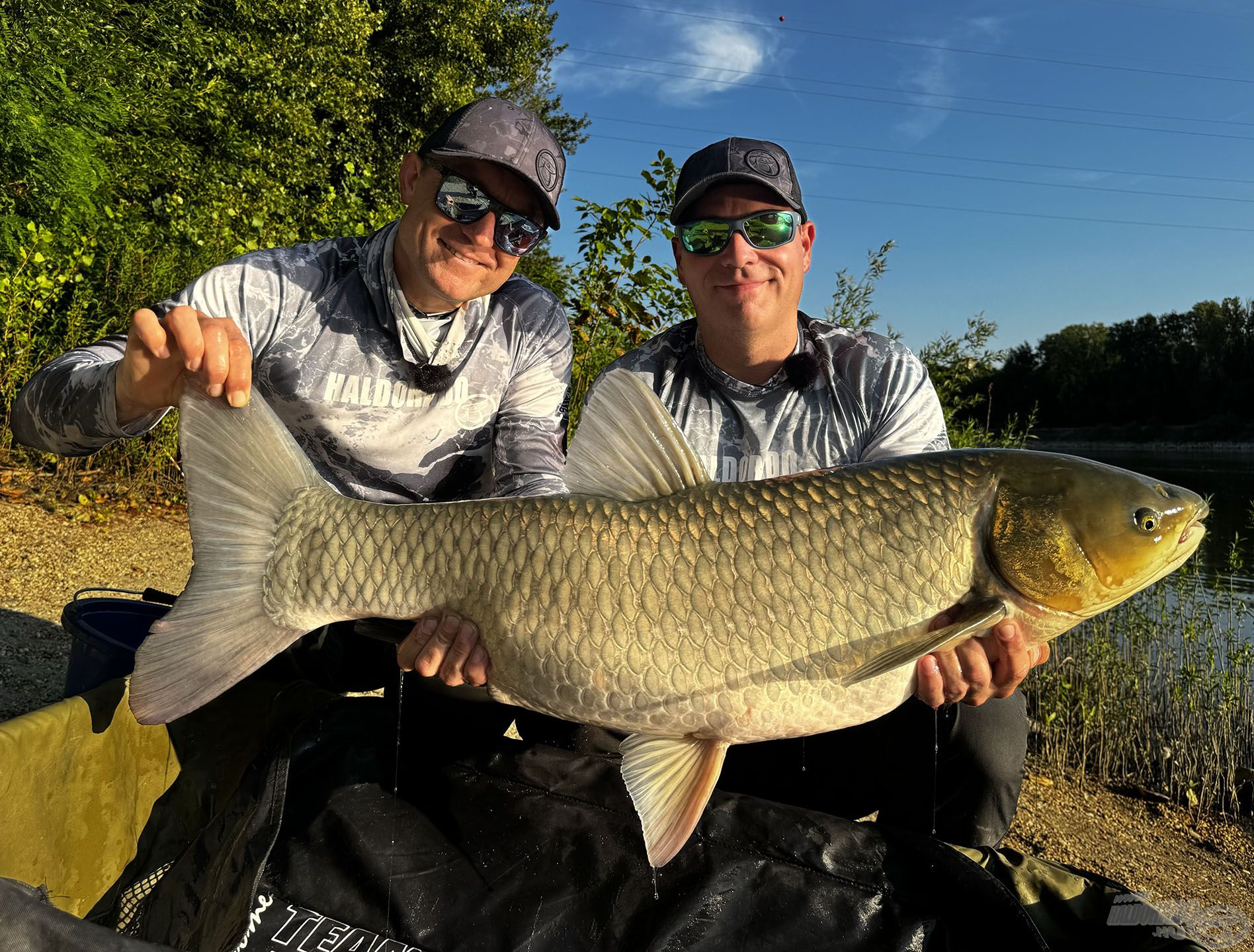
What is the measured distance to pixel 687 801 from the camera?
1.54 m

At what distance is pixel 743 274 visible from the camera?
2350 mm

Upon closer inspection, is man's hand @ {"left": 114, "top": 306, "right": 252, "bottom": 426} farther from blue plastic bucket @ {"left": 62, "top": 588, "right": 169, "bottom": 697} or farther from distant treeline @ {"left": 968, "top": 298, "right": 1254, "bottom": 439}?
distant treeline @ {"left": 968, "top": 298, "right": 1254, "bottom": 439}

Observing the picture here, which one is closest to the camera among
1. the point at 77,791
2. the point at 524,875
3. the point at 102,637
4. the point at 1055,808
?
the point at 524,875

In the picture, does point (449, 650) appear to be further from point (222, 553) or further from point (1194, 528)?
point (1194, 528)

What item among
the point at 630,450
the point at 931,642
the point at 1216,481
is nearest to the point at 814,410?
the point at 630,450

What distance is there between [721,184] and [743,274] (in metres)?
0.29

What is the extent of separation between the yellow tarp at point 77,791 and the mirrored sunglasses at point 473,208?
1.43 meters

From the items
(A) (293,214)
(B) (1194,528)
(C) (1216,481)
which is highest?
(A) (293,214)

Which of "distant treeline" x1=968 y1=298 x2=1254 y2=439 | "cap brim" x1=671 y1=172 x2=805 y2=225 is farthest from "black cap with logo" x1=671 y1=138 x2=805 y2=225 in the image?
"distant treeline" x1=968 y1=298 x2=1254 y2=439

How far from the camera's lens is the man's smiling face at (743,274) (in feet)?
7.70

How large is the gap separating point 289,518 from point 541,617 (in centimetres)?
52

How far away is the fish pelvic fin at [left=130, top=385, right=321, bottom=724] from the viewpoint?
4.94 ft

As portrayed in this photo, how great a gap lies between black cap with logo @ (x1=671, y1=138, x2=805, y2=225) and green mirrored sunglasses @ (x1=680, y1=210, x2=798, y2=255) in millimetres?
71

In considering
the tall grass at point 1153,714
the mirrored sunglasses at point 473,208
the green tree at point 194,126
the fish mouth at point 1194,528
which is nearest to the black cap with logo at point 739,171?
the mirrored sunglasses at point 473,208
